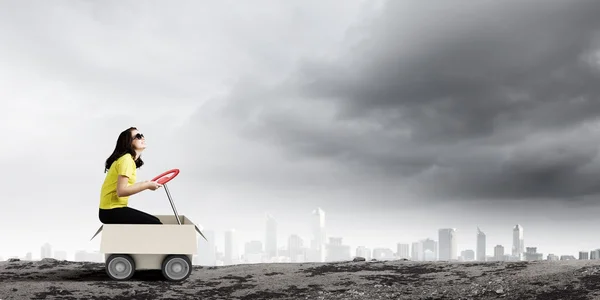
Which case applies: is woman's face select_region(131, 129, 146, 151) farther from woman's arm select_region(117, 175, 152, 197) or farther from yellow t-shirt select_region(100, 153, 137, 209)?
woman's arm select_region(117, 175, 152, 197)

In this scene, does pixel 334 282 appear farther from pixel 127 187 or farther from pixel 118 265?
pixel 127 187

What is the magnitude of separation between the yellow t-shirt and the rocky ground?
1044mm

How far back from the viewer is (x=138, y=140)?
897 cm

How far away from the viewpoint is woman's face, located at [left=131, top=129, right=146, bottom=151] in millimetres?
8938

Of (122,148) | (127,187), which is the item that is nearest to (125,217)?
(127,187)

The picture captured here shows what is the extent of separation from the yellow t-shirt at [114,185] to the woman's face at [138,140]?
0.21 metres

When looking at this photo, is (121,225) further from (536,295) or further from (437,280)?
(536,295)

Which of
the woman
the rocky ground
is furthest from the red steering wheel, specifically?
the rocky ground

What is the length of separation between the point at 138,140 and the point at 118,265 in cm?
177

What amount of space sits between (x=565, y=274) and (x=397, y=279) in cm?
209

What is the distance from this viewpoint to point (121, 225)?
845cm

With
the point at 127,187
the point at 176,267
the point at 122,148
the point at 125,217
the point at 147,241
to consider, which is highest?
the point at 122,148

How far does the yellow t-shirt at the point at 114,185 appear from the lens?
28.5ft

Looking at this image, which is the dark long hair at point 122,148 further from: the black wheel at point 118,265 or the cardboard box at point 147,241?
the black wheel at point 118,265
